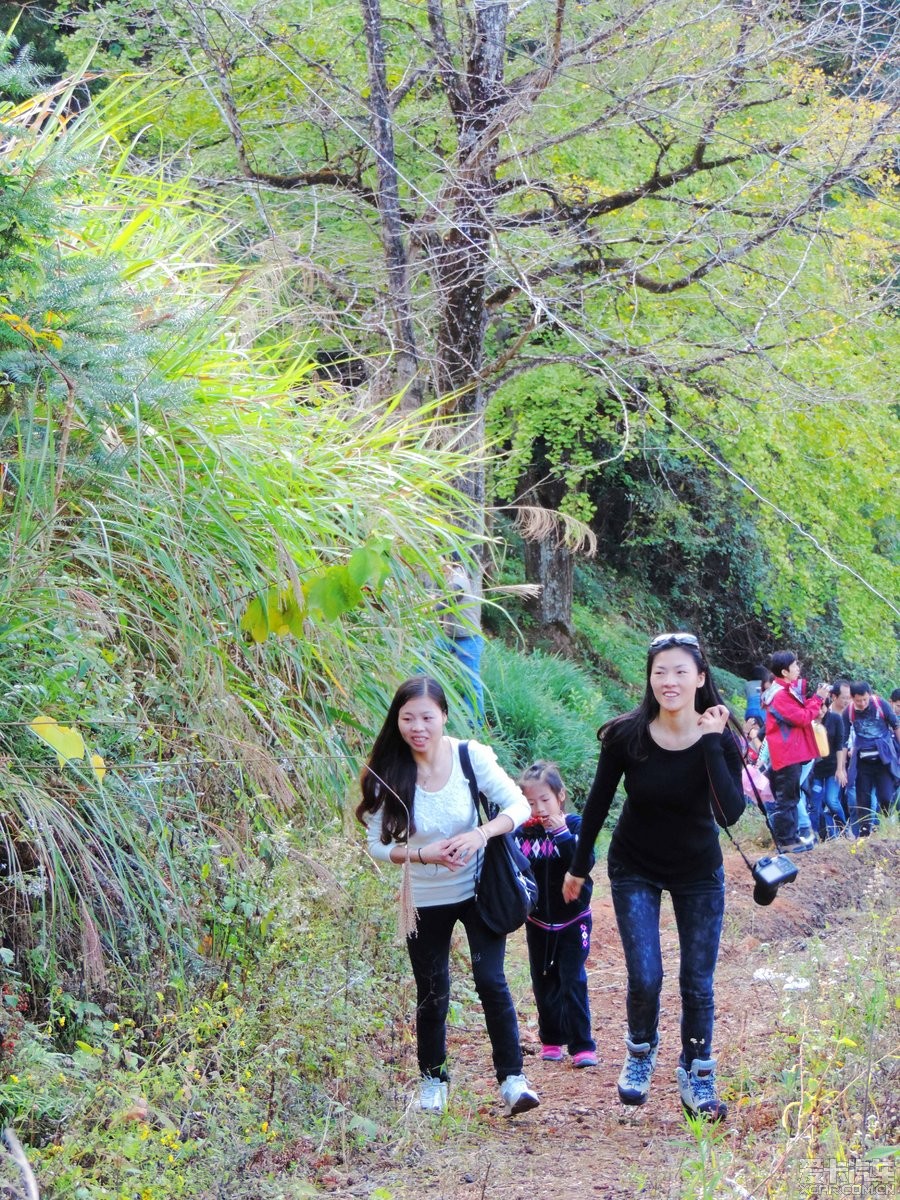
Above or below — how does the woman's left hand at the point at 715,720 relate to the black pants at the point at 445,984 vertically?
above

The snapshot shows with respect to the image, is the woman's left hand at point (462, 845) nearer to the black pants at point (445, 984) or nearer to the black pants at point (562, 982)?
the black pants at point (445, 984)

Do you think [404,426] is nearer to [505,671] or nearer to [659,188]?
[659,188]

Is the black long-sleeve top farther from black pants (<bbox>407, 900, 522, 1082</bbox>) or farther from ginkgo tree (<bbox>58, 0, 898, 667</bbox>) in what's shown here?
ginkgo tree (<bbox>58, 0, 898, 667</bbox>)

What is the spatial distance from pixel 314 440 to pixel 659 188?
604 centimetres

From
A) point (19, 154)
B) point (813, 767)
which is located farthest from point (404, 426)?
point (813, 767)

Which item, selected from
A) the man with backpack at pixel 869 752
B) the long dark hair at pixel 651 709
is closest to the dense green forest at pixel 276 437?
the long dark hair at pixel 651 709

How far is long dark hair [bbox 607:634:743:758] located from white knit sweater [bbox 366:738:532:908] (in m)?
0.42

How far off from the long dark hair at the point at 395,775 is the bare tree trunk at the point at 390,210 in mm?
4275

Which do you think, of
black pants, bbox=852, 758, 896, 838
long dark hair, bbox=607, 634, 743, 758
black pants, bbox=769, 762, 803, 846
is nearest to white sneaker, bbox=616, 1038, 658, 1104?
long dark hair, bbox=607, 634, 743, 758

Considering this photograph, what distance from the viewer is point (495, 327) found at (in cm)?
1317

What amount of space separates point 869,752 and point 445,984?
8893mm

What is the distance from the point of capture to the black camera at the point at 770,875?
4.85m

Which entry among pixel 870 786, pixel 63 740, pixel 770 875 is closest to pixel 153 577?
pixel 63 740

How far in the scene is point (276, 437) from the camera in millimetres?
6090
